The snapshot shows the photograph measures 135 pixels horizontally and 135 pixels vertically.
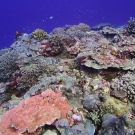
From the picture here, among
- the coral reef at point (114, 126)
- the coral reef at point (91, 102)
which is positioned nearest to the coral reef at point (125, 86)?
the coral reef at point (91, 102)

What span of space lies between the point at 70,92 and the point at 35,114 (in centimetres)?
129

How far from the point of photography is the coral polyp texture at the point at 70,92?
4.05m

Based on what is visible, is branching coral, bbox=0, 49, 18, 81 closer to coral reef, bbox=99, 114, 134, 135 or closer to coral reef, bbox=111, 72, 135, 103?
coral reef, bbox=111, 72, 135, 103

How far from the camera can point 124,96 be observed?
4.93 metres

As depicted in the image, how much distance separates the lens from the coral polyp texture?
4047 millimetres

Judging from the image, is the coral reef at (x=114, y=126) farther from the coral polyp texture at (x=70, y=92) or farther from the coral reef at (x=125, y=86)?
the coral reef at (x=125, y=86)

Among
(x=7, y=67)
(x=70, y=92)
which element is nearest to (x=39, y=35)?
(x=7, y=67)

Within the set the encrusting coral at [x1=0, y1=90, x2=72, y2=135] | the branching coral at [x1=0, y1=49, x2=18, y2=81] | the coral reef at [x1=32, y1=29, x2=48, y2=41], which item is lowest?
the encrusting coral at [x1=0, y1=90, x2=72, y2=135]

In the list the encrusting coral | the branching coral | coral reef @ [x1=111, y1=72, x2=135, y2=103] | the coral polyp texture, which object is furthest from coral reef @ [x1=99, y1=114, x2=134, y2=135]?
the branching coral

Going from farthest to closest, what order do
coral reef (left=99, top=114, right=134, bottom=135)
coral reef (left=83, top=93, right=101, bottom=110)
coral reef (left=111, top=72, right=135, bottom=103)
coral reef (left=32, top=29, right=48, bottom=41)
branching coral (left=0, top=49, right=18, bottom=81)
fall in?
1. coral reef (left=32, top=29, right=48, bottom=41)
2. branching coral (left=0, top=49, right=18, bottom=81)
3. coral reef (left=111, top=72, right=135, bottom=103)
4. coral reef (left=83, top=93, right=101, bottom=110)
5. coral reef (left=99, top=114, right=134, bottom=135)

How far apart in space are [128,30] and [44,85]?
679 cm

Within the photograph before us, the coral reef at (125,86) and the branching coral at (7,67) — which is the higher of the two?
the branching coral at (7,67)

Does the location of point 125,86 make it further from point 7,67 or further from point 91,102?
point 7,67

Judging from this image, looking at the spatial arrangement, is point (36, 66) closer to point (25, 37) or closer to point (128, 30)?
point (25, 37)
